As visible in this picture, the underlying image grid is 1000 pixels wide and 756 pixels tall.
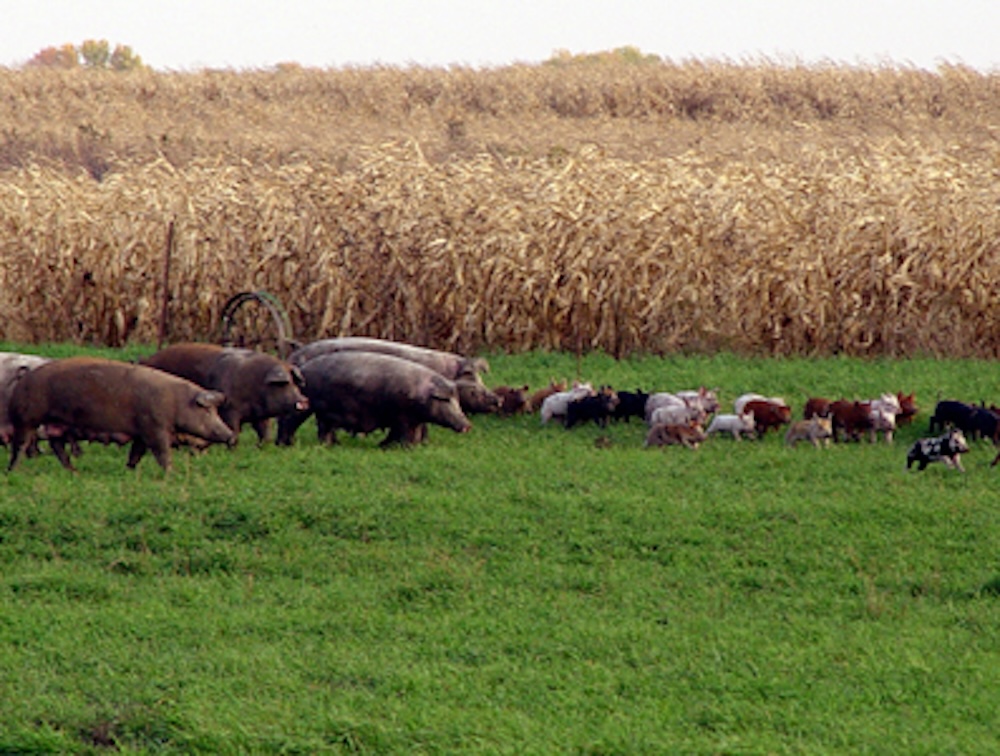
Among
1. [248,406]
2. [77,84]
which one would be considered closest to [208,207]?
[248,406]

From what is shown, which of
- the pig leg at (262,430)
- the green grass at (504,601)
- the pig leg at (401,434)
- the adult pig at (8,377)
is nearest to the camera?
the green grass at (504,601)

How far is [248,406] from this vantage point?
1311cm

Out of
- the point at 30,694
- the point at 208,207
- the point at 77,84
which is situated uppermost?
the point at 77,84

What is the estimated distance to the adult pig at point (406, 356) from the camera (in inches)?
575

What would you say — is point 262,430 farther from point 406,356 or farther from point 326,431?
point 406,356

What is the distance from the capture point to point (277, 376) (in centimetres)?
1295

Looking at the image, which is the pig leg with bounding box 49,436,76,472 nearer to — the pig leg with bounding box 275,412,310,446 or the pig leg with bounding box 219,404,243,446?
the pig leg with bounding box 219,404,243,446

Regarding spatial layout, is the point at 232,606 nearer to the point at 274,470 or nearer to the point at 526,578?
the point at 526,578

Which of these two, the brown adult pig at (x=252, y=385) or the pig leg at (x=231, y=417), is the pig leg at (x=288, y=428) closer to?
the brown adult pig at (x=252, y=385)

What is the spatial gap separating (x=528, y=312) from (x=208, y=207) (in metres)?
4.77

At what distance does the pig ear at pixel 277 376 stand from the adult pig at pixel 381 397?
1.80 ft

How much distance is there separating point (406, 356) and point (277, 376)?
2.12 meters

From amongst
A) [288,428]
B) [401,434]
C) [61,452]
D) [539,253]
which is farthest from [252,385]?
[539,253]

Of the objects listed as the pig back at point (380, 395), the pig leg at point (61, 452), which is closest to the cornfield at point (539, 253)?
the pig back at point (380, 395)
